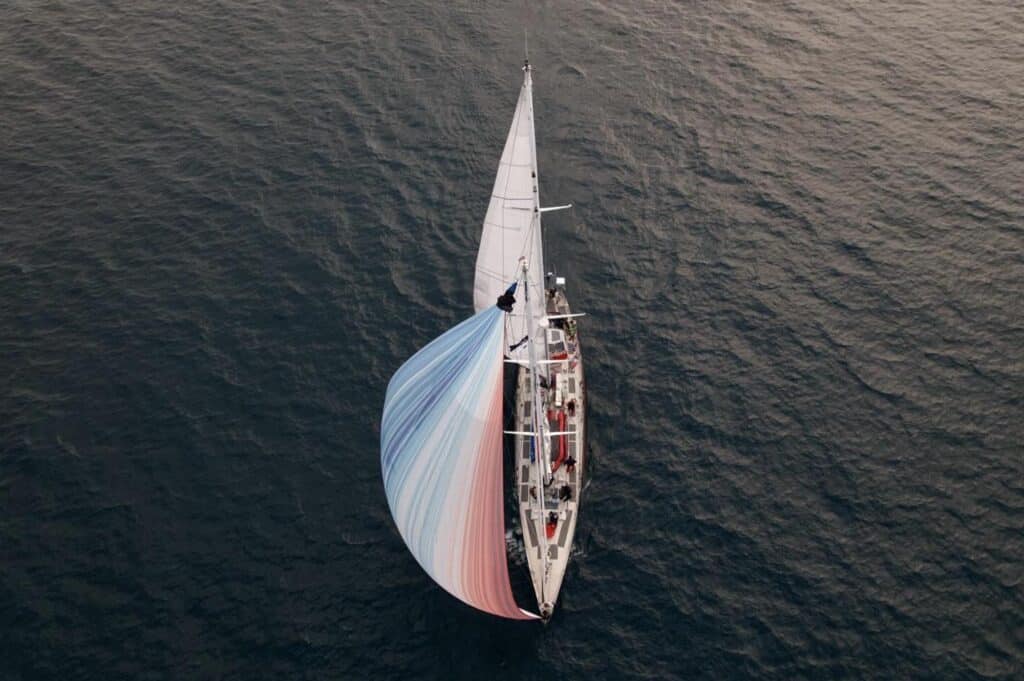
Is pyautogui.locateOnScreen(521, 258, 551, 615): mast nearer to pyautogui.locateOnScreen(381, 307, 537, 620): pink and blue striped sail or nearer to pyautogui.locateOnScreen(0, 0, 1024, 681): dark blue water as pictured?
pyautogui.locateOnScreen(0, 0, 1024, 681): dark blue water

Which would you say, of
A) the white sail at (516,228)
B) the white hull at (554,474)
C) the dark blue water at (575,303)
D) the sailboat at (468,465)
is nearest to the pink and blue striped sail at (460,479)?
the sailboat at (468,465)

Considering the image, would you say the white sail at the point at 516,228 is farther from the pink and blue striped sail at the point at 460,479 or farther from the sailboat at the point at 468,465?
the pink and blue striped sail at the point at 460,479

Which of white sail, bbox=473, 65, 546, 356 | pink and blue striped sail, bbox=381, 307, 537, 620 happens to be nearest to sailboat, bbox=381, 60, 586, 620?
pink and blue striped sail, bbox=381, 307, 537, 620

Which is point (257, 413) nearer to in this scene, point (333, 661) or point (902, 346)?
point (333, 661)

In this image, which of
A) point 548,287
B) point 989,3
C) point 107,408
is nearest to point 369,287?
point 548,287

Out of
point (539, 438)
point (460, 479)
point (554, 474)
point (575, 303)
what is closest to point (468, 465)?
point (460, 479)
